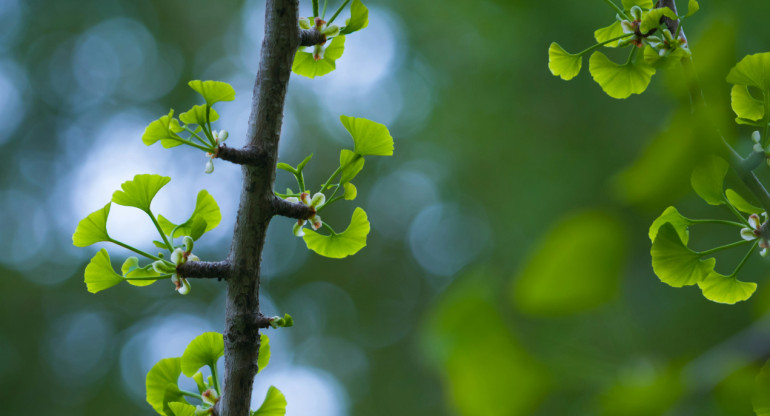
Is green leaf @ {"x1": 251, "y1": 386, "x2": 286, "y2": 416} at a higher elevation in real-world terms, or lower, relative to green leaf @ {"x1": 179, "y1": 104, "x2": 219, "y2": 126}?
lower

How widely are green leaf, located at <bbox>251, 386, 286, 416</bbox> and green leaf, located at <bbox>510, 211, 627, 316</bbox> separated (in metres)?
0.25

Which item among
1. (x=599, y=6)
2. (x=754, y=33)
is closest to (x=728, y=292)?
(x=754, y=33)

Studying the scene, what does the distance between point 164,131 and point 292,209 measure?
7 centimetres

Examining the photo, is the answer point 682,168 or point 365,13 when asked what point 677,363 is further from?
point 365,13

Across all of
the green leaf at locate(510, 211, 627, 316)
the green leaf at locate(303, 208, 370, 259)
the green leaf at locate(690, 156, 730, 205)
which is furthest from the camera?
the green leaf at locate(303, 208, 370, 259)

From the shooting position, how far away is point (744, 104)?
0.27 metres

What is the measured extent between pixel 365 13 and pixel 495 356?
253 millimetres

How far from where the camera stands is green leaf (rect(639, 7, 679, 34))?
25 centimetres

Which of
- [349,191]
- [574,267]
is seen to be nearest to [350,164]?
[349,191]

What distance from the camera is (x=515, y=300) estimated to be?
85 millimetres

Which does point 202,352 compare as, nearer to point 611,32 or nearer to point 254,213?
point 254,213

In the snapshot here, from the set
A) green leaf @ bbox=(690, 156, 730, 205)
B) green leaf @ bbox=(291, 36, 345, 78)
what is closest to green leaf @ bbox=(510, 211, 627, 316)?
green leaf @ bbox=(690, 156, 730, 205)

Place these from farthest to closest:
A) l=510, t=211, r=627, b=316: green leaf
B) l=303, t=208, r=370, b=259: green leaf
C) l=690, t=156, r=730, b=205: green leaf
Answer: l=303, t=208, r=370, b=259: green leaf
l=690, t=156, r=730, b=205: green leaf
l=510, t=211, r=627, b=316: green leaf

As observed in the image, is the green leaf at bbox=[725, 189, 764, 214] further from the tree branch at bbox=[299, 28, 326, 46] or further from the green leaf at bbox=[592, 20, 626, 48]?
the tree branch at bbox=[299, 28, 326, 46]
